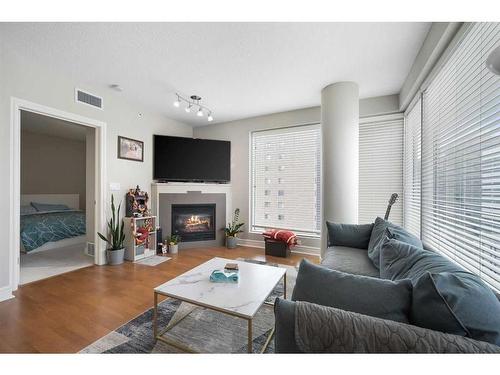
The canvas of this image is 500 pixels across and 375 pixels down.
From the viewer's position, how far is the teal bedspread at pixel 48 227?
3.44 meters

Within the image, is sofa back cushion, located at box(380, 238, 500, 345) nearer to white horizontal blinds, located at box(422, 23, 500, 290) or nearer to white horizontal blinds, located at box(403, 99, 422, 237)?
white horizontal blinds, located at box(422, 23, 500, 290)

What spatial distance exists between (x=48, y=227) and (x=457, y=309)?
509 centimetres

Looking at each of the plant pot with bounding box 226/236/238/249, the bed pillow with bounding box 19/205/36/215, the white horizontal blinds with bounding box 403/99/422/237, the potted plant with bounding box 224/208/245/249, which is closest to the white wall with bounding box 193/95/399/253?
the potted plant with bounding box 224/208/245/249

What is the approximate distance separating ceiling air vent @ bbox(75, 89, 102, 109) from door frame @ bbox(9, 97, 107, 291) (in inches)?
8.0

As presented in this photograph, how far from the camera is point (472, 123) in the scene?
4.59 feet

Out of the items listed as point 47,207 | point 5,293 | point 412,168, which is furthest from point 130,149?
point 412,168

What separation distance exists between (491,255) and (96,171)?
4.02 m

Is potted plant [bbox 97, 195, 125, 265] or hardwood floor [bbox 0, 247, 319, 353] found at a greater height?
potted plant [bbox 97, 195, 125, 265]

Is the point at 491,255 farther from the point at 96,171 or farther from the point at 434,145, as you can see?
the point at 96,171

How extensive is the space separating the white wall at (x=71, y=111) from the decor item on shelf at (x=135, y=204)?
0.12 m

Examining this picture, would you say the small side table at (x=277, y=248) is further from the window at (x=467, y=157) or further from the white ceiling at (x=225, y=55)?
the white ceiling at (x=225, y=55)

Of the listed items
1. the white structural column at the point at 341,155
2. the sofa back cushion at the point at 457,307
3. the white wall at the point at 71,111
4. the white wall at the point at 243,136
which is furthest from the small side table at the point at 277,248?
the sofa back cushion at the point at 457,307

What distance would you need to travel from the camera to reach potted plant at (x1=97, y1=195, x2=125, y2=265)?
122 inches
